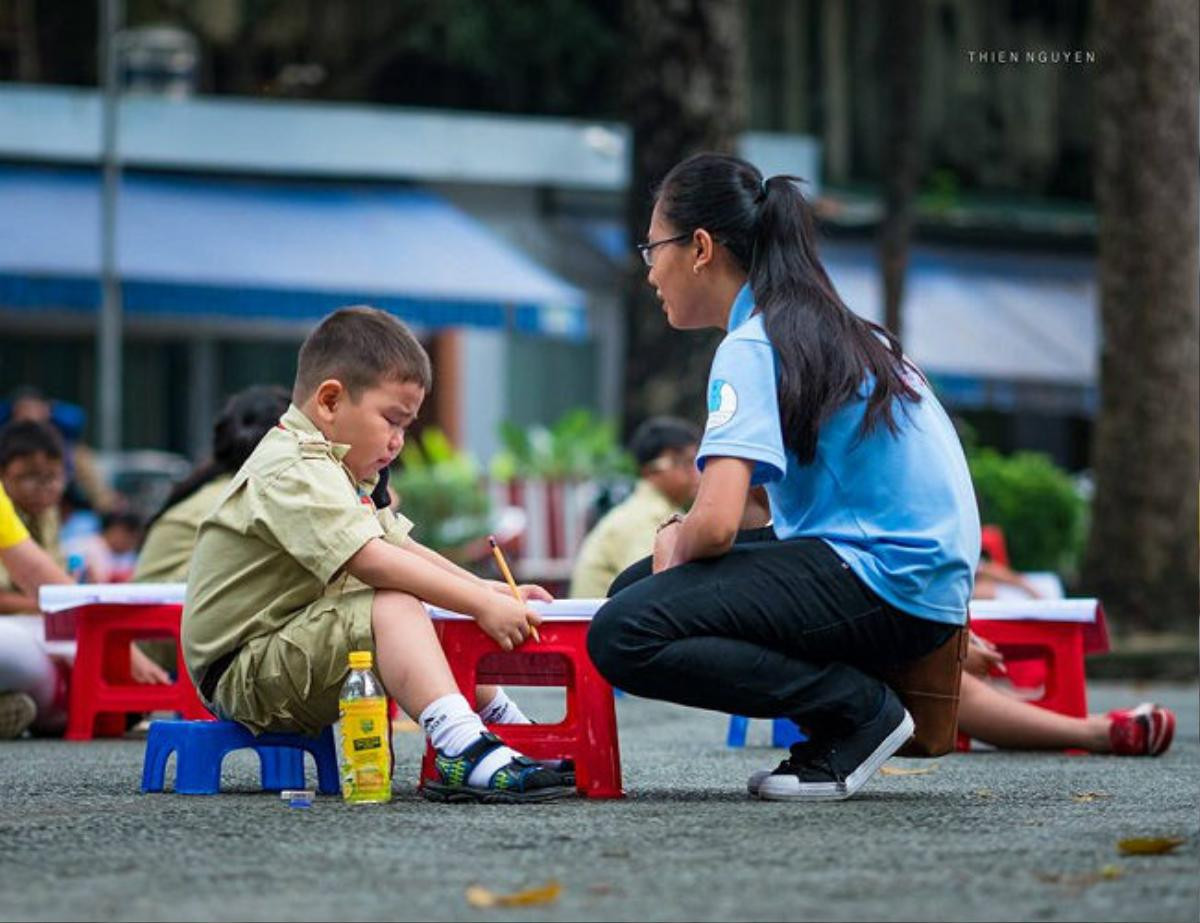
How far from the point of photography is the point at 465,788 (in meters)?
5.16

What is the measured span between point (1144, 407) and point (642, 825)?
31.6ft

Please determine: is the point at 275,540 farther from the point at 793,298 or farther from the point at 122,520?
the point at 122,520

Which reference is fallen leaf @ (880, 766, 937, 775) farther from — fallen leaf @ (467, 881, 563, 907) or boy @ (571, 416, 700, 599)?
boy @ (571, 416, 700, 599)

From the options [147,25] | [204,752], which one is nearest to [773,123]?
[147,25]

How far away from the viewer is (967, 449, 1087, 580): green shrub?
1617cm

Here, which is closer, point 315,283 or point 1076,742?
point 1076,742

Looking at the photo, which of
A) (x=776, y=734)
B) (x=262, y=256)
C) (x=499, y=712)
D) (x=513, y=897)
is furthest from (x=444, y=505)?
(x=513, y=897)

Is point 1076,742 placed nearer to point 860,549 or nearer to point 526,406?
point 860,549

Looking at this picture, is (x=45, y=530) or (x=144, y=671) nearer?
(x=144, y=671)

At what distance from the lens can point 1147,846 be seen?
165 inches

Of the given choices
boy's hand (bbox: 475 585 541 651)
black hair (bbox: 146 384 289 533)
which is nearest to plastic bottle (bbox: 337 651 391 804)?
boy's hand (bbox: 475 585 541 651)

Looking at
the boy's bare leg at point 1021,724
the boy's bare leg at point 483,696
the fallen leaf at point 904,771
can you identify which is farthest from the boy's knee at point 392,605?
the boy's bare leg at point 1021,724

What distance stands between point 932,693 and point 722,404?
859 mm

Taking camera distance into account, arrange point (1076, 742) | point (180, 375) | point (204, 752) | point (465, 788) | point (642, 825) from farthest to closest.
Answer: point (180, 375) → point (1076, 742) → point (204, 752) → point (465, 788) → point (642, 825)
